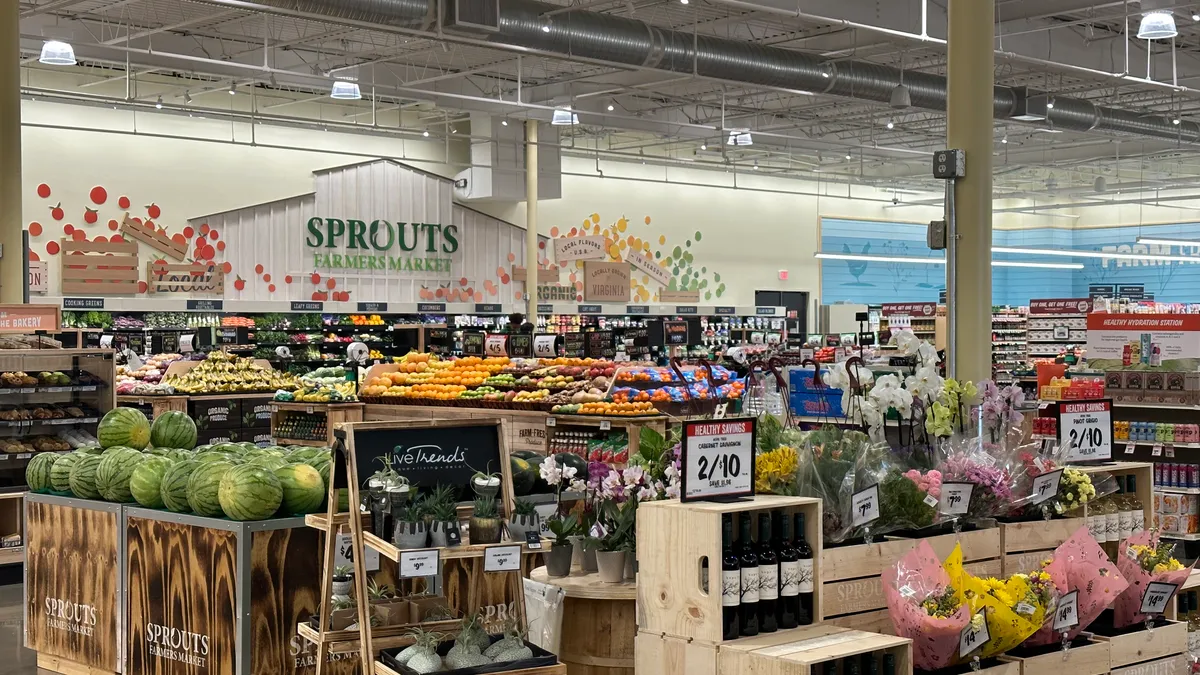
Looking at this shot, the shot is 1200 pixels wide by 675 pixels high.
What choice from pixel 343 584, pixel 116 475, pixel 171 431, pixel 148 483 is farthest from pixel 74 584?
pixel 343 584

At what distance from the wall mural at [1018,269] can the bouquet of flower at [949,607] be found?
24.5 meters

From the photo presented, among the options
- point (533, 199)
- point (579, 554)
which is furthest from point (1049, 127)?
point (579, 554)

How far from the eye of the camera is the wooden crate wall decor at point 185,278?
17734mm

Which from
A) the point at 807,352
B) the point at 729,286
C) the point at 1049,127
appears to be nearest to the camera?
the point at 807,352

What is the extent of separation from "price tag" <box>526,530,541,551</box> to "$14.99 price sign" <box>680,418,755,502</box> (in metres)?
0.81

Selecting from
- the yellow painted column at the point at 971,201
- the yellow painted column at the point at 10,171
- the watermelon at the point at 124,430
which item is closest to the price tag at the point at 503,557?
the watermelon at the point at 124,430

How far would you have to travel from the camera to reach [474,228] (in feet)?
71.7

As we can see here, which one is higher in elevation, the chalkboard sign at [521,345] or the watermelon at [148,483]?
the chalkboard sign at [521,345]

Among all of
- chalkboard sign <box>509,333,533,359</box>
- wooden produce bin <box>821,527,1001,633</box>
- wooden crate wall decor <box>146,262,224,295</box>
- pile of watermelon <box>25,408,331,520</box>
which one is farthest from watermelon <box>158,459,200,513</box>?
wooden crate wall decor <box>146,262,224,295</box>

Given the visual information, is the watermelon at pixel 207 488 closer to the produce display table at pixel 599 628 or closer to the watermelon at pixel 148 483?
the watermelon at pixel 148 483

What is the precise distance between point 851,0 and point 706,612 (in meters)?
11.5

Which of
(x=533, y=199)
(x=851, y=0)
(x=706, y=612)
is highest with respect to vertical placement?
(x=851, y=0)

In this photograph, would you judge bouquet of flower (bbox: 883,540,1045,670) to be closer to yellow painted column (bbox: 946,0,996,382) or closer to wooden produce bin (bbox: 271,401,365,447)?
yellow painted column (bbox: 946,0,996,382)

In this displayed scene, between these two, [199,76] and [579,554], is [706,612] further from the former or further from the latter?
[199,76]
